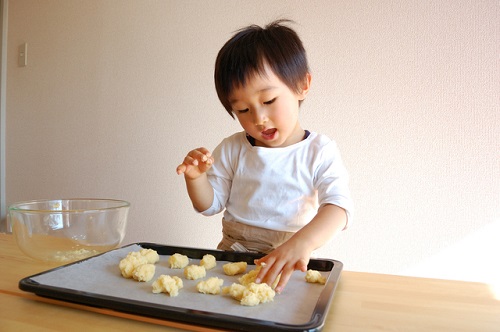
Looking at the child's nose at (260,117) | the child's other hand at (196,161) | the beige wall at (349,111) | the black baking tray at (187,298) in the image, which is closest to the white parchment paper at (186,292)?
the black baking tray at (187,298)

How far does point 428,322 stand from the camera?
45 cm

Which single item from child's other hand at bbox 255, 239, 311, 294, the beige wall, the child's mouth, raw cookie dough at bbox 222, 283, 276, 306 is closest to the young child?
the child's mouth

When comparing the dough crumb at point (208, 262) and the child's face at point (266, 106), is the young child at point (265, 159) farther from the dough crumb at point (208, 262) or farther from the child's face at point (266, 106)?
the dough crumb at point (208, 262)

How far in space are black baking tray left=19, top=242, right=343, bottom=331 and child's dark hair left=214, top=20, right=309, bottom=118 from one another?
396 millimetres

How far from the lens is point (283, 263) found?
563 millimetres

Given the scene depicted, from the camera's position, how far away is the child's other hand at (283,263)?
540 millimetres

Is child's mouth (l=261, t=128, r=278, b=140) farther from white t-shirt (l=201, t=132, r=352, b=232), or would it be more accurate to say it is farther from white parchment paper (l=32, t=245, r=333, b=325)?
white parchment paper (l=32, t=245, r=333, b=325)

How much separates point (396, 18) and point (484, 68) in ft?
1.06

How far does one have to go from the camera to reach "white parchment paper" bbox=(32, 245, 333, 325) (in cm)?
47

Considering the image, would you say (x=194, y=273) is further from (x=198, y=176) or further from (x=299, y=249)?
(x=198, y=176)

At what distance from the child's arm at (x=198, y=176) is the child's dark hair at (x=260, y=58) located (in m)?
0.16

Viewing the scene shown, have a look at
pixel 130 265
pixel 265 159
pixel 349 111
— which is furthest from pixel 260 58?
pixel 349 111

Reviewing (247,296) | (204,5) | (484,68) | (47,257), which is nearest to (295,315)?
(247,296)

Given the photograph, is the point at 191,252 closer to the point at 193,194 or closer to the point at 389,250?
the point at 193,194
